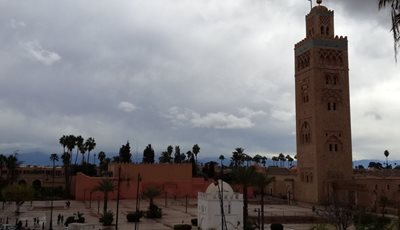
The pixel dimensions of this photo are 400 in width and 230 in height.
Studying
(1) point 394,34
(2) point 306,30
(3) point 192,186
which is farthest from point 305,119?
(1) point 394,34

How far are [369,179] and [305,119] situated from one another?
10.1 metres

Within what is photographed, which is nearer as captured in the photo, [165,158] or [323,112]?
[323,112]

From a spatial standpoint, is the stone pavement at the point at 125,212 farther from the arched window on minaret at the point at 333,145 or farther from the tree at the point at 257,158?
the tree at the point at 257,158

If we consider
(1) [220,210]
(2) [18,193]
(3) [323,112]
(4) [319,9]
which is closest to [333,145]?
(3) [323,112]

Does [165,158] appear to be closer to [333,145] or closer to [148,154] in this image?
[148,154]

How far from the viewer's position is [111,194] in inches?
2299

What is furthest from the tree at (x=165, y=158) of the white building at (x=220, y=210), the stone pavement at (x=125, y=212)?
the white building at (x=220, y=210)

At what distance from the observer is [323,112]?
5184 cm

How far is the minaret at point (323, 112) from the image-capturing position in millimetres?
51156

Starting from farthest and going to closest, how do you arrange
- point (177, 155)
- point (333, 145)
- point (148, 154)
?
point (177, 155)
point (148, 154)
point (333, 145)

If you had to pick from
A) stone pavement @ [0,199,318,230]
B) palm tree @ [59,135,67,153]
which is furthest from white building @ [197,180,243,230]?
palm tree @ [59,135,67,153]

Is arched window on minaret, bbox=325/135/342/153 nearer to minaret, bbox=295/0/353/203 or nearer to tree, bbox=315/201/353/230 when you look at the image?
minaret, bbox=295/0/353/203

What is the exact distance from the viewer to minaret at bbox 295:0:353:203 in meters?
51.2

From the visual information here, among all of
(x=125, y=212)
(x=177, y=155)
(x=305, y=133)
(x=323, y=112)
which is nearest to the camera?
(x=125, y=212)
